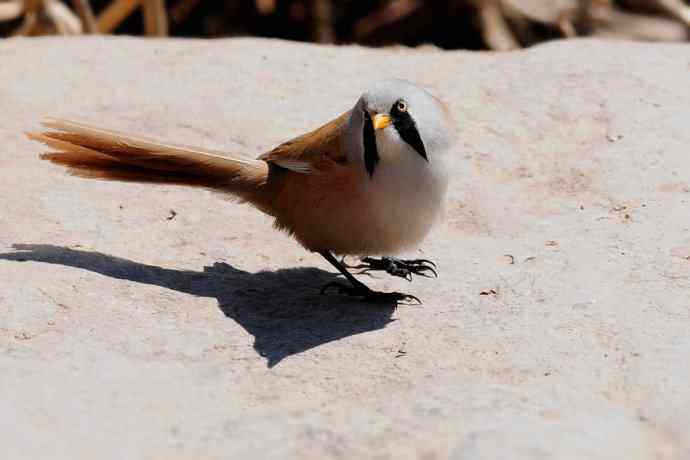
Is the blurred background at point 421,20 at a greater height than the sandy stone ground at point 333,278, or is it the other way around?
the sandy stone ground at point 333,278

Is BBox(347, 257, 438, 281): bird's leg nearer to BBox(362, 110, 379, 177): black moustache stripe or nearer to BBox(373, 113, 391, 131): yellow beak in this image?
BBox(362, 110, 379, 177): black moustache stripe

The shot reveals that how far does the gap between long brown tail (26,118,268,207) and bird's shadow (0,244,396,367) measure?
0.34 metres

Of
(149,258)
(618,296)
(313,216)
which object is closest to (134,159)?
(149,258)

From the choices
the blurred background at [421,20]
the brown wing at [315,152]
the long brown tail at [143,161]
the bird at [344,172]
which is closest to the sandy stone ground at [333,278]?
the bird at [344,172]

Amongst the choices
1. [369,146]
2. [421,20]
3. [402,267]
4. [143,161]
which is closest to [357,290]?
[402,267]

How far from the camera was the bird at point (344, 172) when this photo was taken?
4.29m

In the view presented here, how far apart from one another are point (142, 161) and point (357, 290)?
103 cm

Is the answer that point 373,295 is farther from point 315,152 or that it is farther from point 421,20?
point 421,20

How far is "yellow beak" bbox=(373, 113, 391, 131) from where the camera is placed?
4.20 meters

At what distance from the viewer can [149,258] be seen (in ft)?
15.6

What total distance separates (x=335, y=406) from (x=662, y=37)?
7697 millimetres

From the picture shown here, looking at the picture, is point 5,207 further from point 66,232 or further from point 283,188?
point 283,188

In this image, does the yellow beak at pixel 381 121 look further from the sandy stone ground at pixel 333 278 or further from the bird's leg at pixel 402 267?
the bird's leg at pixel 402 267

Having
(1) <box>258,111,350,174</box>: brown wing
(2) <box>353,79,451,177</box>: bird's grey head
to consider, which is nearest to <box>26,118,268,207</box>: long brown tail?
(1) <box>258,111,350,174</box>: brown wing
